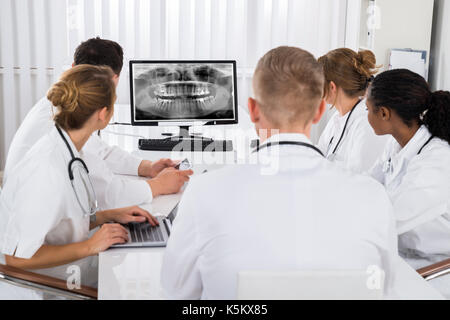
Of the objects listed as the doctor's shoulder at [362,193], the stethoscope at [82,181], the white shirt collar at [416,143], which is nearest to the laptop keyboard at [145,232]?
the stethoscope at [82,181]

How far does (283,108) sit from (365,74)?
4.48ft

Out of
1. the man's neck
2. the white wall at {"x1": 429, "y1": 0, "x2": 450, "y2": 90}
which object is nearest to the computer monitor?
the white wall at {"x1": 429, "y1": 0, "x2": 450, "y2": 90}

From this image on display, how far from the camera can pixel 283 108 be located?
1.21 m

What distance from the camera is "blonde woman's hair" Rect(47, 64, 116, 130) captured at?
60.2 inches

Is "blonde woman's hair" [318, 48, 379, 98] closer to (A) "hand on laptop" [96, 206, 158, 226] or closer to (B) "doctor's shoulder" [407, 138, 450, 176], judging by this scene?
(B) "doctor's shoulder" [407, 138, 450, 176]

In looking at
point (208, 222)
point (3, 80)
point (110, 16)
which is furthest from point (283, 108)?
point (3, 80)

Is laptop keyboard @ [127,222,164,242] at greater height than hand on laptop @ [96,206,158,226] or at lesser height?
lesser

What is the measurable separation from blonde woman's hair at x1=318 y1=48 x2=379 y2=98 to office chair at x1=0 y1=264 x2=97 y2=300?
152 cm

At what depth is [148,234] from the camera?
64.1 inches

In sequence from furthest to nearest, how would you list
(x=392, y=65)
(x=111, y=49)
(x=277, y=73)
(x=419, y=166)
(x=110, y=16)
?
(x=110, y=16) → (x=392, y=65) → (x=111, y=49) → (x=419, y=166) → (x=277, y=73)

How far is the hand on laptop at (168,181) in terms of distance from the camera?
203 cm

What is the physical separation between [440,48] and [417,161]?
2035mm

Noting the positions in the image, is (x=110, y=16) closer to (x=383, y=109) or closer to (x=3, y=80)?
(x=3, y=80)

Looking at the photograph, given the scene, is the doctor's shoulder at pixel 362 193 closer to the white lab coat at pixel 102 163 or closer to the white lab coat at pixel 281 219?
the white lab coat at pixel 281 219
